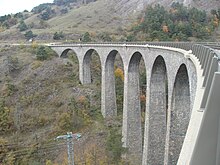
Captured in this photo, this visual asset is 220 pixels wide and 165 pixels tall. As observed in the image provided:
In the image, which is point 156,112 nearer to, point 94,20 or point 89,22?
point 89,22

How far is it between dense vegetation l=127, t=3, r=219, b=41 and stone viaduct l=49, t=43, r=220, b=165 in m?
30.0

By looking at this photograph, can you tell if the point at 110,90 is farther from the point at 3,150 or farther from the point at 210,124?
the point at 210,124

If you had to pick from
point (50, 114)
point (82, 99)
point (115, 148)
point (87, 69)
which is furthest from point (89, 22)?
point (115, 148)

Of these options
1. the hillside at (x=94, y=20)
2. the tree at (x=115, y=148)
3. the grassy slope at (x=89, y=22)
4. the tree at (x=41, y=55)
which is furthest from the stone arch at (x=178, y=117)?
the grassy slope at (x=89, y=22)

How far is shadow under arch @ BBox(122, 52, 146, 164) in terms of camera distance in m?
33.5

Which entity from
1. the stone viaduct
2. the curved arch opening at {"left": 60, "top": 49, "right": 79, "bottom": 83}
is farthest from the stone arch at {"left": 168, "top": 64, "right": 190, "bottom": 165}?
the curved arch opening at {"left": 60, "top": 49, "right": 79, "bottom": 83}

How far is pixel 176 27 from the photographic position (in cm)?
7319

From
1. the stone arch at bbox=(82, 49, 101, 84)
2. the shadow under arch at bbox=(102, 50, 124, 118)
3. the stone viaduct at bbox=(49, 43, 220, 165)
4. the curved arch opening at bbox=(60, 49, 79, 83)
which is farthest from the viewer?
the curved arch opening at bbox=(60, 49, 79, 83)

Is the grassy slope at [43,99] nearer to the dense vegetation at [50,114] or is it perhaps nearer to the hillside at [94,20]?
the dense vegetation at [50,114]

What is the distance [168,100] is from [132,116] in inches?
437

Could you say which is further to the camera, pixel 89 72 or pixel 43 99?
pixel 89 72

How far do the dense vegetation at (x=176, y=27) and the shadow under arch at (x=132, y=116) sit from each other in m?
36.2

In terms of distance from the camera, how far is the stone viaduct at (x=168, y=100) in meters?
4.35

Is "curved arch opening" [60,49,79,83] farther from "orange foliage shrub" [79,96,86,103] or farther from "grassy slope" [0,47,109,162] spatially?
"orange foliage shrub" [79,96,86,103]
